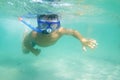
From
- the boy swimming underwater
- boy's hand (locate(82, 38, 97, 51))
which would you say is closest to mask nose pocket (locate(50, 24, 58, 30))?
the boy swimming underwater

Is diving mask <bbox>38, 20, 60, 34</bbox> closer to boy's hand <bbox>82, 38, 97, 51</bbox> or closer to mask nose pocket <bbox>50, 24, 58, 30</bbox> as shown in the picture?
mask nose pocket <bbox>50, 24, 58, 30</bbox>

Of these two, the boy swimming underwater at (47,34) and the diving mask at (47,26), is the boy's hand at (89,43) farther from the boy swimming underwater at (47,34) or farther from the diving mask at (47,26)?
the diving mask at (47,26)

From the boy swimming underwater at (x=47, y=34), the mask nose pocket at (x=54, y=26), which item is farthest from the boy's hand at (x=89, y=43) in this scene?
the mask nose pocket at (x=54, y=26)

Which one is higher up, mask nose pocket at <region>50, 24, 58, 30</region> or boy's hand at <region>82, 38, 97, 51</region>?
mask nose pocket at <region>50, 24, 58, 30</region>

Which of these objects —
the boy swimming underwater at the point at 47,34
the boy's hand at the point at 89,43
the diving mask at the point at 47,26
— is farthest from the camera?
the diving mask at the point at 47,26

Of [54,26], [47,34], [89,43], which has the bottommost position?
[89,43]

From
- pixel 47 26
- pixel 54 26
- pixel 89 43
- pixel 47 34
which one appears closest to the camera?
pixel 89 43

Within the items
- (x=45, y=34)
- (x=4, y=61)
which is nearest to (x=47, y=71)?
(x=4, y=61)

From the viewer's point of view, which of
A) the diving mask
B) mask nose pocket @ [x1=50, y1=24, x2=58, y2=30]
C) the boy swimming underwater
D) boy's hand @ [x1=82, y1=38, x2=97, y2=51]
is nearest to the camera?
boy's hand @ [x1=82, y1=38, x2=97, y2=51]

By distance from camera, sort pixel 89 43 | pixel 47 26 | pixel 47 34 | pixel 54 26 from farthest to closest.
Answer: pixel 47 34 → pixel 54 26 → pixel 47 26 → pixel 89 43

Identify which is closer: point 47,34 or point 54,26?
point 54,26

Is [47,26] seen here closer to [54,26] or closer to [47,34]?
[54,26]

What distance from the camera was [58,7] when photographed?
16328 mm

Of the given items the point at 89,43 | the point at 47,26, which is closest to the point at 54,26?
the point at 47,26
